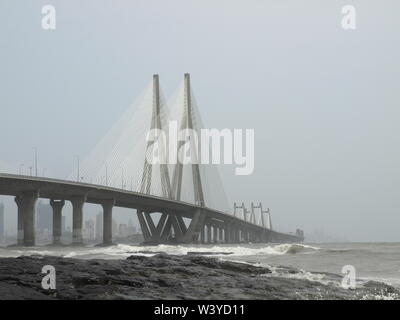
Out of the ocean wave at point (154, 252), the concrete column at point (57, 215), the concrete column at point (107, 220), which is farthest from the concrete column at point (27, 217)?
the ocean wave at point (154, 252)

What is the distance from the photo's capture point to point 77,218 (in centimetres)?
7725

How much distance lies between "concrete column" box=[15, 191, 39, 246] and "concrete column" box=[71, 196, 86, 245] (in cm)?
766

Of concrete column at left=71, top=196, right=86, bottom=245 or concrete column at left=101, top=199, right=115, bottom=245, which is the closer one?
concrete column at left=71, top=196, right=86, bottom=245

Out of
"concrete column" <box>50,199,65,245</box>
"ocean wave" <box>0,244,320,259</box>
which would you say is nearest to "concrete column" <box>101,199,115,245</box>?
"concrete column" <box>50,199,65,245</box>

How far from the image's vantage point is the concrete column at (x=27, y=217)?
226ft

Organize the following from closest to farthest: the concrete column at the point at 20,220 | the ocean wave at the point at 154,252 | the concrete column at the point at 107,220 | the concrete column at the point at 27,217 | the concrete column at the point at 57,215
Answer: the ocean wave at the point at 154,252, the concrete column at the point at 27,217, the concrete column at the point at 20,220, the concrete column at the point at 57,215, the concrete column at the point at 107,220

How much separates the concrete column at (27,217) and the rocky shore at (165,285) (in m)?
49.9

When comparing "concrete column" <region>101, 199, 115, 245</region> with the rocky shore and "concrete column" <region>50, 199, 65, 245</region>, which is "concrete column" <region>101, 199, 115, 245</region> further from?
the rocky shore

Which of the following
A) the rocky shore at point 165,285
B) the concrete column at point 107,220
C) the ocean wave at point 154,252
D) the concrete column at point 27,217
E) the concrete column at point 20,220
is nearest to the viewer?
Answer: the rocky shore at point 165,285

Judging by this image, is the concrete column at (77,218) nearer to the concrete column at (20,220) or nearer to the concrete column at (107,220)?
the concrete column at (107,220)

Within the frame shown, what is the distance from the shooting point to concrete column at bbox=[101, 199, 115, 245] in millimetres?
83812

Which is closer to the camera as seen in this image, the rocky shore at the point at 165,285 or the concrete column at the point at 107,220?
the rocky shore at the point at 165,285
